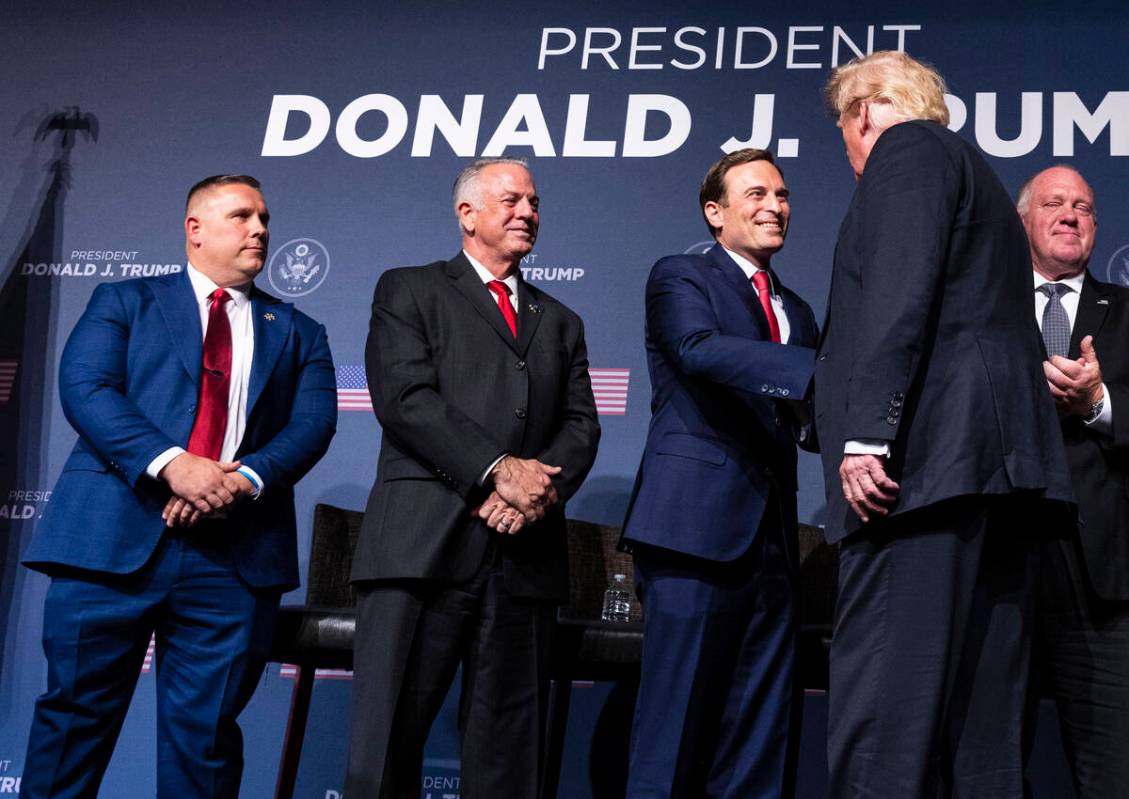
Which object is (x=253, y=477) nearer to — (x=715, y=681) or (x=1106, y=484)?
(x=715, y=681)

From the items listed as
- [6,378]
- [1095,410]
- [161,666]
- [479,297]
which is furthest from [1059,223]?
[6,378]

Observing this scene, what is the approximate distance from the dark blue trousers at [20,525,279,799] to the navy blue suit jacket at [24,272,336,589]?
6 centimetres

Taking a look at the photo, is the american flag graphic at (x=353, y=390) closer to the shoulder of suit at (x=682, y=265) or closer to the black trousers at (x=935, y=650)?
the shoulder of suit at (x=682, y=265)

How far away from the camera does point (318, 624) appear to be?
342 centimetres

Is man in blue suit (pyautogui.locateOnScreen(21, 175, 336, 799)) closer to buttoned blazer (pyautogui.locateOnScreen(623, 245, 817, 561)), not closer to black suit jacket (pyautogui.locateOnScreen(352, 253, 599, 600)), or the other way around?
black suit jacket (pyautogui.locateOnScreen(352, 253, 599, 600))

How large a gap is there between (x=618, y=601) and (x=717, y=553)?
1.20 meters

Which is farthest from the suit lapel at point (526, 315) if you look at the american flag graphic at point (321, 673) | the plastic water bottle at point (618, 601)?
the american flag graphic at point (321, 673)

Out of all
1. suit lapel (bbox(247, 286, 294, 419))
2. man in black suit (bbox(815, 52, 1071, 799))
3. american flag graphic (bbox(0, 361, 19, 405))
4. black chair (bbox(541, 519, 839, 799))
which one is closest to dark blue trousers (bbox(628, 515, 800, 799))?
black chair (bbox(541, 519, 839, 799))

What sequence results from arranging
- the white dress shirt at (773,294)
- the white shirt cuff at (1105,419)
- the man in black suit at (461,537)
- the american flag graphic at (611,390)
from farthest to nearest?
the american flag graphic at (611,390)
the white dress shirt at (773,294)
the man in black suit at (461,537)
the white shirt cuff at (1105,419)

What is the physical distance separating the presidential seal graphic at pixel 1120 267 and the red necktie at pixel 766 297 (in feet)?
5.37

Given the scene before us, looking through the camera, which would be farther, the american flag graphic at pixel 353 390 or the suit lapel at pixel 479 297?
the american flag graphic at pixel 353 390

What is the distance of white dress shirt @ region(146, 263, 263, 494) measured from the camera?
10.4 feet

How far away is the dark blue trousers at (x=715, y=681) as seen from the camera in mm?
2826

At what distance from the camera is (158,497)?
304 cm
